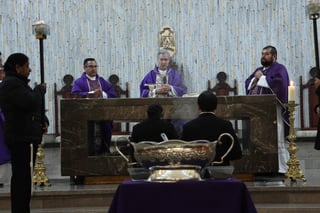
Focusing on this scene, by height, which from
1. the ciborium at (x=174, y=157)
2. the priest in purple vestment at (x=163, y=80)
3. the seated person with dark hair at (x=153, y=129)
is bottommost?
the ciborium at (x=174, y=157)

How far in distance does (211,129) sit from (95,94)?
4029mm

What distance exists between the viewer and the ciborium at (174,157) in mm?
3984

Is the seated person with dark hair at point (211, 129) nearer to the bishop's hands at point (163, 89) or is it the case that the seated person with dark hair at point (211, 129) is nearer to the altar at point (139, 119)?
the altar at point (139, 119)

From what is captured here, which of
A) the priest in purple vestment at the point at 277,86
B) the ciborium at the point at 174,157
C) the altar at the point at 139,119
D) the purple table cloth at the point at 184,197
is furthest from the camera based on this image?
the priest in purple vestment at the point at 277,86

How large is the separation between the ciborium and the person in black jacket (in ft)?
6.86

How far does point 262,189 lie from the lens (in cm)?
709

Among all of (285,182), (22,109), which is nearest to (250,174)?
(285,182)

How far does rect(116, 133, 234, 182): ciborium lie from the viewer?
157 inches

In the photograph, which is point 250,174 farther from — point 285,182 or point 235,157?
point 235,157

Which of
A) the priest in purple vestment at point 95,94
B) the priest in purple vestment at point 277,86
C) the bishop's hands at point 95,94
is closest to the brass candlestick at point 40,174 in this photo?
the priest in purple vestment at point 95,94

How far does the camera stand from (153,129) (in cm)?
682

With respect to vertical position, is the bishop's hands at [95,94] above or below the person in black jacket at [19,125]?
above

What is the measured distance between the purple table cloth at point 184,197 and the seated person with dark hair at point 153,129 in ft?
9.29

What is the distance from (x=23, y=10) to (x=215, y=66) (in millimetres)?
3507
